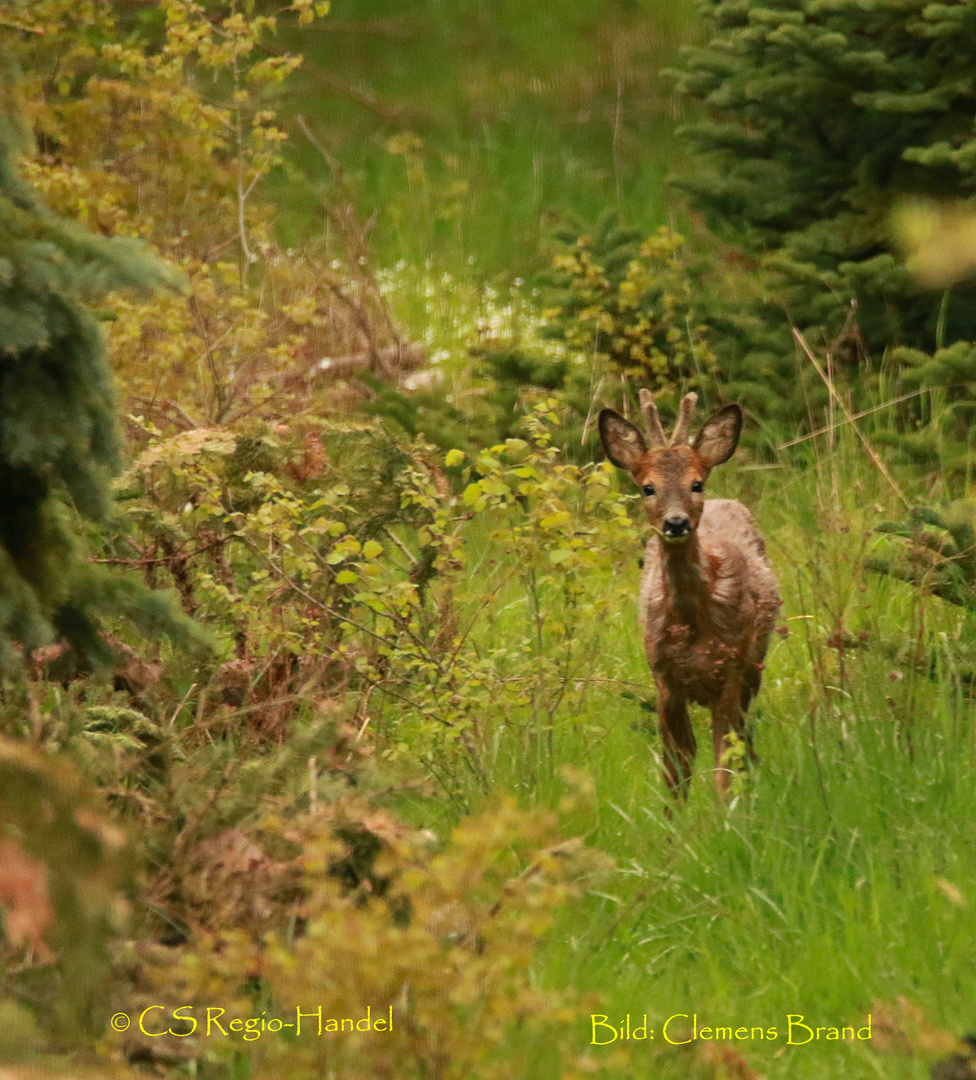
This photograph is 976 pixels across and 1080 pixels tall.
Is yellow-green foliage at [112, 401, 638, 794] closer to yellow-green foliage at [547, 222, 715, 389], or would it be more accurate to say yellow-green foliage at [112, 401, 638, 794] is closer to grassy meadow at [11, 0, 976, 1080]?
grassy meadow at [11, 0, 976, 1080]

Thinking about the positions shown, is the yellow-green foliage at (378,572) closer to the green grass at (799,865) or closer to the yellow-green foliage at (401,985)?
the green grass at (799,865)

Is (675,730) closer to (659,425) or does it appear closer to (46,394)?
(659,425)

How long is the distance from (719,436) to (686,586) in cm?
60

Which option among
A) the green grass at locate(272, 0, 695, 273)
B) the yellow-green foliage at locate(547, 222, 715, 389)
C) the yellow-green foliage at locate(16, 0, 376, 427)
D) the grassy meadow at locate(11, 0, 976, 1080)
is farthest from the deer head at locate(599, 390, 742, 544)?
the green grass at locate(272, 0, 695, 273)

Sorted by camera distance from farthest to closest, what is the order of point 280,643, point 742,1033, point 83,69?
point 83,69, point 280,643, point 742,1033

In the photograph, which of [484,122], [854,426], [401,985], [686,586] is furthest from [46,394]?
[484,122]

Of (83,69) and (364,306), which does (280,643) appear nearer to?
(364,306)

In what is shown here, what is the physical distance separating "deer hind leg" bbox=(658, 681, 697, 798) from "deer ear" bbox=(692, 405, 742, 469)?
2.91ft

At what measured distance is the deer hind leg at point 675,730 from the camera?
603 centimetres

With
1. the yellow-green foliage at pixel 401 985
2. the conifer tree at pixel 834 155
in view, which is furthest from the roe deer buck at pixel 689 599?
the conifer tree at pixel 834 155

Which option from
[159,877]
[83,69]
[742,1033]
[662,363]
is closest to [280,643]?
[159,877]

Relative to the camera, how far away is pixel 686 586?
611cm

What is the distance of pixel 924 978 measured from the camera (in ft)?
13.8

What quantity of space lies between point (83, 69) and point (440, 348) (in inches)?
158
